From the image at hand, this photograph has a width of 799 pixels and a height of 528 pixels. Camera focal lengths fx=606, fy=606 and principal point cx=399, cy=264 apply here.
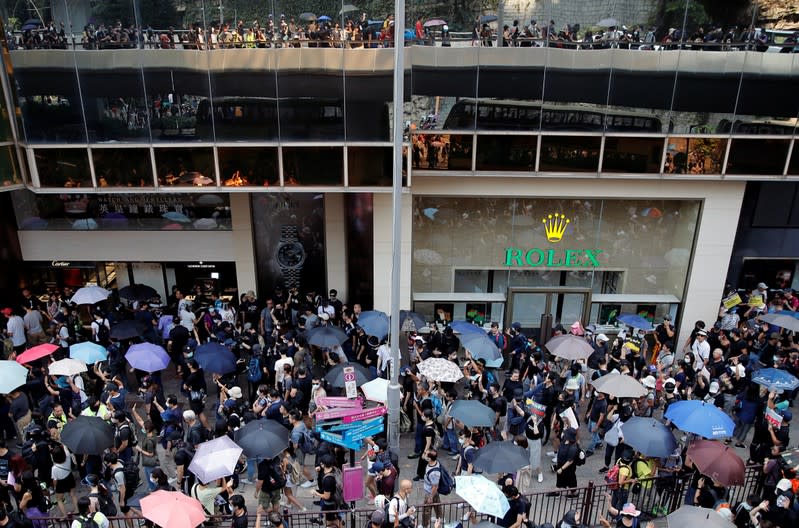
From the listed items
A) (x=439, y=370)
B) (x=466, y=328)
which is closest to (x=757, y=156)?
(x=466, y=328)

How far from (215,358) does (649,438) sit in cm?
773

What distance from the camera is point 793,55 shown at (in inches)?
529

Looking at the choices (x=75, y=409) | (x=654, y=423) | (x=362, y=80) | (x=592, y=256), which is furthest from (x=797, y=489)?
(x=75, y=409)

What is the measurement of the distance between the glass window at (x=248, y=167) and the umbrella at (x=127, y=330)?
11.9 feet

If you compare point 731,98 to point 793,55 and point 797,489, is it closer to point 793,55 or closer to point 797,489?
point 793,55

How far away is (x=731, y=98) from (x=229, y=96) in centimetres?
1121

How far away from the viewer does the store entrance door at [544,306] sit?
15.7 m

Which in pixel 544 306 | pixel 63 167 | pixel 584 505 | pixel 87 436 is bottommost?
pixel 584 505

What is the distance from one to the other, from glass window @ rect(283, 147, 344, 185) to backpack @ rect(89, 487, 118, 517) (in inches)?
300

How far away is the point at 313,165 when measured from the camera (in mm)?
13672

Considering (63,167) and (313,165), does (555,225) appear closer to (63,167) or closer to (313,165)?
(313,165)

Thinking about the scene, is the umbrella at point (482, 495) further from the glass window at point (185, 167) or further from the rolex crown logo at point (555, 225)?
the glass window at point (185, 167)

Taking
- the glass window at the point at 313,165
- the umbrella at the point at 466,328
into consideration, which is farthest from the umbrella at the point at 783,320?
the glass window at the point at 313,165

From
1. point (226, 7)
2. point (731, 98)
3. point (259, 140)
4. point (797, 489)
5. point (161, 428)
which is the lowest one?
point (161, 428)
